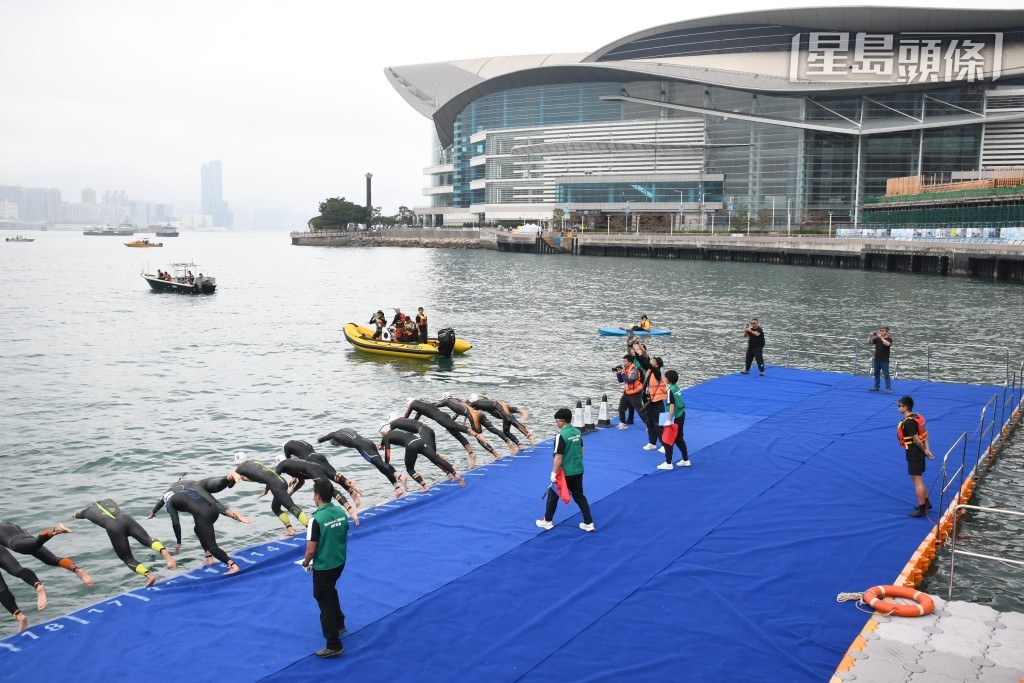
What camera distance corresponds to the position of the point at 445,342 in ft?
105

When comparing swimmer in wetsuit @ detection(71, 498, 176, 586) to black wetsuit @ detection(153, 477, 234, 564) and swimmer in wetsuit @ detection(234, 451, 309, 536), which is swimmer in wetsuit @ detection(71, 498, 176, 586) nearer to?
black wetsuit @ detection(153, 477, 234, 564)

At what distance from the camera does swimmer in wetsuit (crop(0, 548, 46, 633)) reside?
10.1 meters

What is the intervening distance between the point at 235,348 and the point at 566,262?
71.4m

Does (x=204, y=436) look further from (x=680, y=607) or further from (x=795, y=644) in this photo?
(x=795, y=644)

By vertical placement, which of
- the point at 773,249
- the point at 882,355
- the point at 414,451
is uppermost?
the point at 773,249

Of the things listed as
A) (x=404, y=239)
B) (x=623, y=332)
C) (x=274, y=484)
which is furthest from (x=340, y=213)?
(x=274, y=484)

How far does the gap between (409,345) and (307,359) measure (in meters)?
4.57

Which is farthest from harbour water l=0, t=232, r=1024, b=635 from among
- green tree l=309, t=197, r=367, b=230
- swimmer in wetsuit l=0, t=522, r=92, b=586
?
green tree l=309, t=197, r=367, b=230

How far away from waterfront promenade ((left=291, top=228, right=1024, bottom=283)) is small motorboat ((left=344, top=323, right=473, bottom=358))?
53.1 meters

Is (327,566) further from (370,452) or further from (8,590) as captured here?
(370,452)

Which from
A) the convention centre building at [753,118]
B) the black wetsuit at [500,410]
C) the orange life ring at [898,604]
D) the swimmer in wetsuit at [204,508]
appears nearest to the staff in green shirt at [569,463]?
the orange life ring at [898,604]

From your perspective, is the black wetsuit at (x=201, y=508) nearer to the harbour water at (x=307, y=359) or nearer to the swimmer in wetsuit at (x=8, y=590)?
the harbour water at (x=307, y=359)

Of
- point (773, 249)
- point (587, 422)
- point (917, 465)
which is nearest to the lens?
point (917, 465)

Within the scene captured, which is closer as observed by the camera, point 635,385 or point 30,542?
point 30,542
